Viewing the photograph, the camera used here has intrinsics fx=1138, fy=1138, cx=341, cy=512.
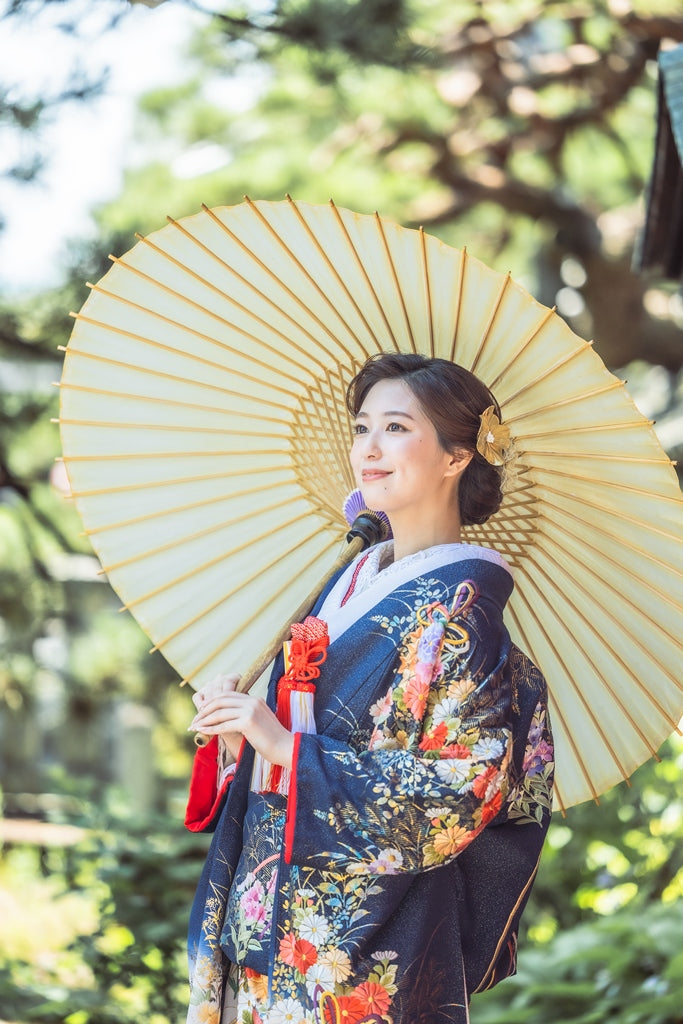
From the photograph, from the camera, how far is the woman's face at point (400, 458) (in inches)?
77.7

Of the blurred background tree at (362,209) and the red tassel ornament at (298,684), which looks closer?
the red tassel ornament at (298,684)

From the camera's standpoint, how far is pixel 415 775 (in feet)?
5.61

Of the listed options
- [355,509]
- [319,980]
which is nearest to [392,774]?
[319,980]

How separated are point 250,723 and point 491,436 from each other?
0.65 meters

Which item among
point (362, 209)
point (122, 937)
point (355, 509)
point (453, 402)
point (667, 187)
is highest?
point (362, 209)

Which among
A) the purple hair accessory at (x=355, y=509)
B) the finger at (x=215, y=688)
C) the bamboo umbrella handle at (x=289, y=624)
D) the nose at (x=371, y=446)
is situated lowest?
the finger at (x=215, y=688)

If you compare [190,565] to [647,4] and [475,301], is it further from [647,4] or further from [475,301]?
[647,4]

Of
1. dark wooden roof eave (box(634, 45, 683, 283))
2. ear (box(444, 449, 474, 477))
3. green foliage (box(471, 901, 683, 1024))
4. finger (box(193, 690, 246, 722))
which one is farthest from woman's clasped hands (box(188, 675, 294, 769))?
green foliage (box(471, 901, 683, 1024))

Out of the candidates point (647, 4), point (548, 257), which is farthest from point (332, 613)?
point (548, 257)

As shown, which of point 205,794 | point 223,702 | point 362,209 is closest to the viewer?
point 223,702

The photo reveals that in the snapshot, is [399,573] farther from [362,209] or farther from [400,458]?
[362,209]

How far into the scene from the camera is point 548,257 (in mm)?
7629

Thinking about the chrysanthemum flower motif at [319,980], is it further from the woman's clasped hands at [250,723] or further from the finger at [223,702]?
the finger at [223,702]

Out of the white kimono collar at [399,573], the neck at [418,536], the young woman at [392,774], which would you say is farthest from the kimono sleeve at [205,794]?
the neck at [418,536]
